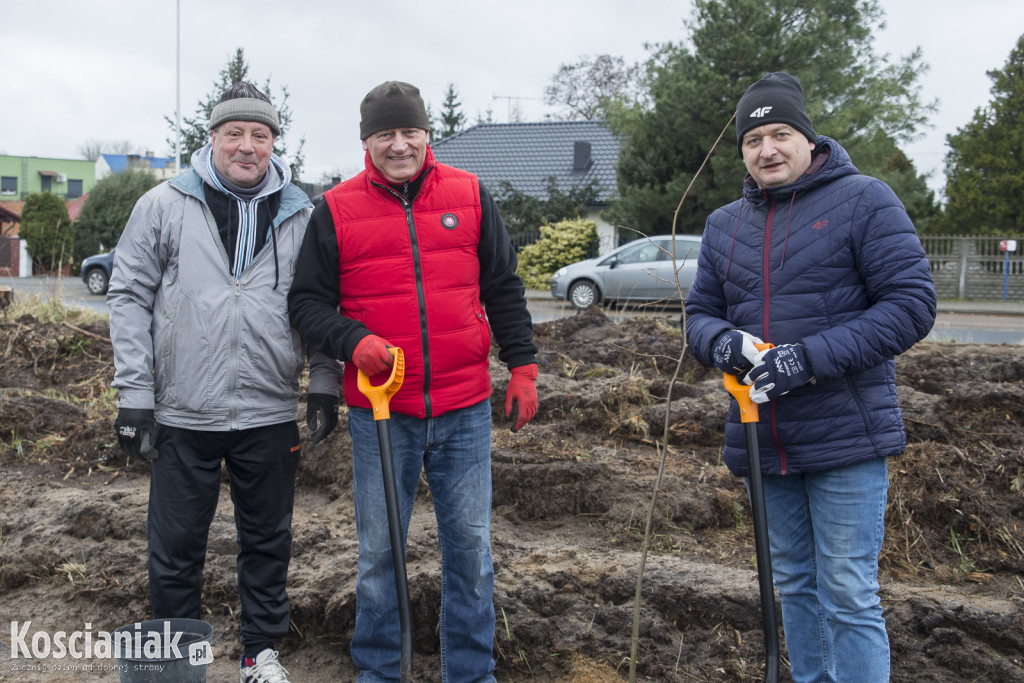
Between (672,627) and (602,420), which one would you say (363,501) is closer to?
(672,627)

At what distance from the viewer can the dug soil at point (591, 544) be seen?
3.20m

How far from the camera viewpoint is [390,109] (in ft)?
8.83

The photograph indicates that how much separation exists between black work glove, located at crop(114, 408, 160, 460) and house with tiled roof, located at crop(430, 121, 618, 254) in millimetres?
21738

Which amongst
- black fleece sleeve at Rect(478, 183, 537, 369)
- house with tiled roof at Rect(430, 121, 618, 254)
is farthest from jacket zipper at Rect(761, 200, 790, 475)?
house with tiled roof at Rect(430, 121, 618, 254)

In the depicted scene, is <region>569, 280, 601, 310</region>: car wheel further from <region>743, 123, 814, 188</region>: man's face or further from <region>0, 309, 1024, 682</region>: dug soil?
<region>743, 123, 814, 188</region>: man's face

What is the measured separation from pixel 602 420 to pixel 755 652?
8.09ft

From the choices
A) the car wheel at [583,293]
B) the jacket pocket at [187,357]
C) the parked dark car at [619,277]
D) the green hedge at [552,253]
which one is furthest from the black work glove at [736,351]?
the green hedge at [552,253]

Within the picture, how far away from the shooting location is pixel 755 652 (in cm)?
313

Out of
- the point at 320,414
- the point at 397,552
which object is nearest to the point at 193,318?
the point at 320,414

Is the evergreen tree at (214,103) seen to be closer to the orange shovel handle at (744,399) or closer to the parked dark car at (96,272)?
the parked dark car at (96,272)

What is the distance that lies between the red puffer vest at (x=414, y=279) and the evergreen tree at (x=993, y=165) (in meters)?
23.0

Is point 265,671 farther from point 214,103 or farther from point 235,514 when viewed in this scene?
point 214,103

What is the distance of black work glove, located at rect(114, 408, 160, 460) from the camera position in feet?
9.04

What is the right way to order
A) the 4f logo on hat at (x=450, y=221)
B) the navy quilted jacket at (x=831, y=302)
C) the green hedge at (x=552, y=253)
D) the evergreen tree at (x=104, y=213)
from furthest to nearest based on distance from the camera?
the evergreen tree at (x=104, y=213)
the green hedge at (x=552, y=253)
the 4f logo on hat at (x=450, y=221)
the navy quilted jacket at (x=831, y=302)
